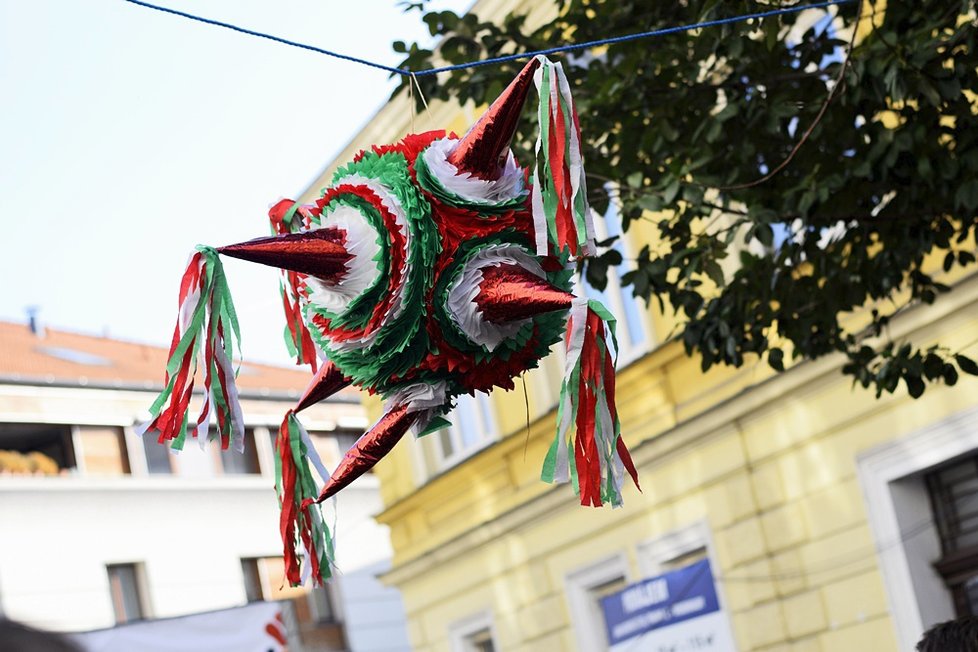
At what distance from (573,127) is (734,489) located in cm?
716

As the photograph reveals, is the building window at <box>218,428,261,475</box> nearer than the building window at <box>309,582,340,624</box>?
Yes

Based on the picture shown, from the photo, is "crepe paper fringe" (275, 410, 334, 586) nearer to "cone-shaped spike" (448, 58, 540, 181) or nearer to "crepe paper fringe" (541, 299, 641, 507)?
"crepe paper fringe" (541, 299, 641, 507)

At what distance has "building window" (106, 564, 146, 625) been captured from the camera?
19.8 metres

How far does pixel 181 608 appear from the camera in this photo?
66.6 ft

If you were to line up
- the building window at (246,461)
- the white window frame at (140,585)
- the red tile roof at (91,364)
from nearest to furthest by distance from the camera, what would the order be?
the white window frame at (140,585), the red tile roof at (91,364), the building window at (246,461)

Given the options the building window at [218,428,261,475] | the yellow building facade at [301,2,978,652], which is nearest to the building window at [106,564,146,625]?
the building window at [218,428,261,475]

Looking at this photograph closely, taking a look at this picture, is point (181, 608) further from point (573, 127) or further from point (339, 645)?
point (573, 127)

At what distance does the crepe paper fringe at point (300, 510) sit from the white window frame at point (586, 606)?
7.88 m

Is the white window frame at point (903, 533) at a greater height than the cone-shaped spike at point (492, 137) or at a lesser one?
lesser

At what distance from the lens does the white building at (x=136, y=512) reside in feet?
63.2

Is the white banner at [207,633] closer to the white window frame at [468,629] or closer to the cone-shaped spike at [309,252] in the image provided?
the cone-shaped spike at [309,252]

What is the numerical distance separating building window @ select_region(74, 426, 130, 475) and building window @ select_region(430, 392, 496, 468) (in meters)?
7.51

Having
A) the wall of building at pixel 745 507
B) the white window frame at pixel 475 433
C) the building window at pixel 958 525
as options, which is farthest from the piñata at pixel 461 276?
the white window frame at pixel 475 433

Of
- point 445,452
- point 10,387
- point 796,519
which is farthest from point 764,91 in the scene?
point 10,387
